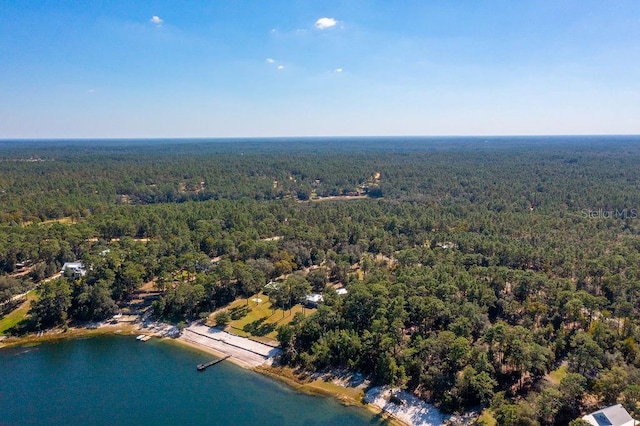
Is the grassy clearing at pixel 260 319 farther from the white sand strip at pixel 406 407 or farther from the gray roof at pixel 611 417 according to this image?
the gray roof at pixel 611 417

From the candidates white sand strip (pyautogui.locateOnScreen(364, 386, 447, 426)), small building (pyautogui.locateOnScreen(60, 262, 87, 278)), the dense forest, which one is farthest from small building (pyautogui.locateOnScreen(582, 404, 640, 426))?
small building (pyautogui.locateOnScreen(60, 262, 87, 278))

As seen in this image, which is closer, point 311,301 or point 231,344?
point 231,344

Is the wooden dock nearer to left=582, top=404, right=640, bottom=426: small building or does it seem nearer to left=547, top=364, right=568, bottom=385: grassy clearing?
left=547, top=364, right=568, bottom=385: grassy clearing

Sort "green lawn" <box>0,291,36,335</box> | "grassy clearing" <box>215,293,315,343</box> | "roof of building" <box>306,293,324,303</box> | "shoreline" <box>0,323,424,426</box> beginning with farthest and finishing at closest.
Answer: "roof of building" <box>306,293,324,303</box> < "green lawn" <box>0,291,36,335</box> < "grassy clearing" <box>215,293,315,343</box> < "shoreline" <box>0,323,424,426</box>

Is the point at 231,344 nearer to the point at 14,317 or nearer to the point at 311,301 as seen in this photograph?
the point at 311,301

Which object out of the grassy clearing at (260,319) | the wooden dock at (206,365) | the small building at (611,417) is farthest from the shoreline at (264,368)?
the small building at (611,417)

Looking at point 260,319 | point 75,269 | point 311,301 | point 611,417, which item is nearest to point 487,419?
point 611,417

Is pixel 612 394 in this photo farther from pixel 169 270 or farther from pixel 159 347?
pixel 169 270
